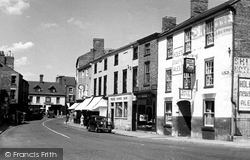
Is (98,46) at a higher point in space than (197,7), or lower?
higher

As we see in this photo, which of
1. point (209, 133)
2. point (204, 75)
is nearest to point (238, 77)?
point (204, 75)

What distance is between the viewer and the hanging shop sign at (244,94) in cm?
2145

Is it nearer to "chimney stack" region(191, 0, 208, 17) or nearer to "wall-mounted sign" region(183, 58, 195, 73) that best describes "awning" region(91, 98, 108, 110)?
"chimney stack" region(191, 0, 208, 17)

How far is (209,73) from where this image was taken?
76.9 ft

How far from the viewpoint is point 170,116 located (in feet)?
91.3

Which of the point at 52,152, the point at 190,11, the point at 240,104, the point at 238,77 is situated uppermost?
the point at 190,11

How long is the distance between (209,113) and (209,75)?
269 cm

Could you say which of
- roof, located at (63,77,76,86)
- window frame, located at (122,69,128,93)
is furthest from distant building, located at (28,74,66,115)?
window frame, located at (122,69,128,93)

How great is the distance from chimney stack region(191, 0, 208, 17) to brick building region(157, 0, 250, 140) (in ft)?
0.28

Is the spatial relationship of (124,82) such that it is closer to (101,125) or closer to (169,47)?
(101,125)

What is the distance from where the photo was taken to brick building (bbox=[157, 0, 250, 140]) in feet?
70.6

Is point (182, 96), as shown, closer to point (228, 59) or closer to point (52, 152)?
point (228, 59)

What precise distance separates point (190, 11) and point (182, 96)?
8715 millimetres

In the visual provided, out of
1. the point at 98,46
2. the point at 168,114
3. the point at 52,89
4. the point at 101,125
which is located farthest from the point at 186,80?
the point at 52,89
